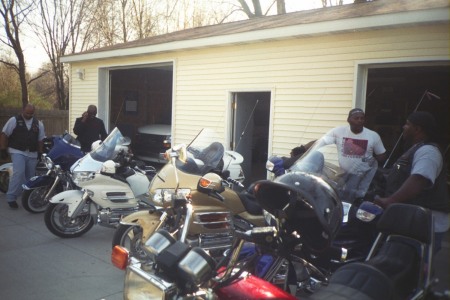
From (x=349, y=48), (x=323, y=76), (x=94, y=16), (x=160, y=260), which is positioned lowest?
(x=160, y=260)

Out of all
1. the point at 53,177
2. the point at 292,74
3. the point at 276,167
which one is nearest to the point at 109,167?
the point at 53,177

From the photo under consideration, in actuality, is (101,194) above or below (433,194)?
below

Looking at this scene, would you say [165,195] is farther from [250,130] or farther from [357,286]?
[250,130]

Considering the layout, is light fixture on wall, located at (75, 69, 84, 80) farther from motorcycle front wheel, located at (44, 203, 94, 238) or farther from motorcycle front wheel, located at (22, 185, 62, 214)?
motorcycle front wheel, located at (44, 203, 94, 238)

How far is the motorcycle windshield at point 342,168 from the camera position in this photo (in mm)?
3033

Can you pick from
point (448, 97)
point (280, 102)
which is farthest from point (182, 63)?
point (448, 97)

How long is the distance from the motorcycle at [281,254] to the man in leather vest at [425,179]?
0.61m

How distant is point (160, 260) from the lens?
175 centimetres

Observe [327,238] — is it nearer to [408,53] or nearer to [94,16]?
[408,53]

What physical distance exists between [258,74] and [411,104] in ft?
16.8

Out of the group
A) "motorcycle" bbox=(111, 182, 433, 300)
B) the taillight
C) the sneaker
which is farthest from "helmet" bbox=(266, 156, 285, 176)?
the sneaker

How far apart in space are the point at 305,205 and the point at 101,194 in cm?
345

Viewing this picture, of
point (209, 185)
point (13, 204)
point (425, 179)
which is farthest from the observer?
point (13, 204)

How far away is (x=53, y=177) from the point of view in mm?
6398
